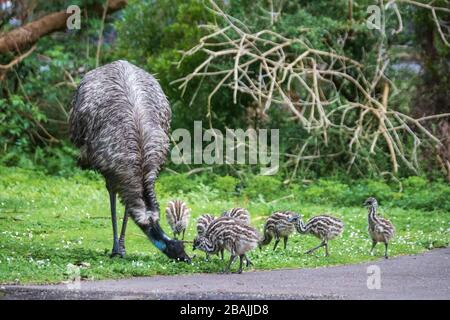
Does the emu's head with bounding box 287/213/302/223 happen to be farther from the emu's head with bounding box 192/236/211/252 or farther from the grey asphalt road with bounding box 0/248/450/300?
the emu's head with bounding box 192/236/211/252

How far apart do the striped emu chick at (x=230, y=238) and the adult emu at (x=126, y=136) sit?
319 millimetres

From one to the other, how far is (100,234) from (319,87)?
7277mm

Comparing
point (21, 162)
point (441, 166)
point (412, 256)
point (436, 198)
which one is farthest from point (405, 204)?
point (21, 162)

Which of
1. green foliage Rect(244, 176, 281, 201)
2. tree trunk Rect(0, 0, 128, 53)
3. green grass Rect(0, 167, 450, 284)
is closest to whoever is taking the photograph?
green grass Rect(0, 167, 450, 284)

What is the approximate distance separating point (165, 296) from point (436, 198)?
8662mm

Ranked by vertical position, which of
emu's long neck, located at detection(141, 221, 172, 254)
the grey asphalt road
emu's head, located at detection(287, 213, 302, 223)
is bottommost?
the grey asphalt road

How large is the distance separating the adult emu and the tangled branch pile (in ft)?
16.8

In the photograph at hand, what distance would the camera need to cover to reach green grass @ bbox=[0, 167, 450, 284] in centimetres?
1121

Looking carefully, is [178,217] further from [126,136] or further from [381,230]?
[381,230]

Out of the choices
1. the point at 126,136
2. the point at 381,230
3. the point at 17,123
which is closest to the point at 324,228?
the point at 381,230

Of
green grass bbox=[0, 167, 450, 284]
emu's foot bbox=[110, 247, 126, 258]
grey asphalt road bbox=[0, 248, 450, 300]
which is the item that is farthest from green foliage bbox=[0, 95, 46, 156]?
grey asphalt road bbox=[0, 248, 450, 300]

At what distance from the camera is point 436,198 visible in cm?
1702

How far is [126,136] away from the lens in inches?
474

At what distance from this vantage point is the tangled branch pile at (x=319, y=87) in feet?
59.8
